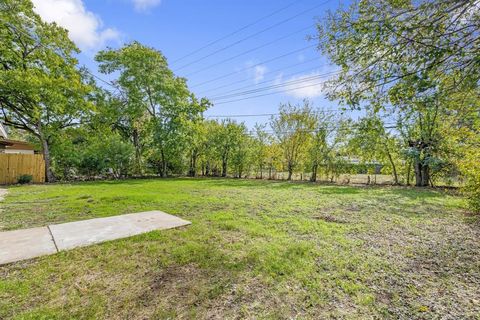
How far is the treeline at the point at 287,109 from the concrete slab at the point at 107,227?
3.89 m

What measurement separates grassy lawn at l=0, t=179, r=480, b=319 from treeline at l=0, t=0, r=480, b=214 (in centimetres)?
207

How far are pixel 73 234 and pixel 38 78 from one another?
36.3 feet

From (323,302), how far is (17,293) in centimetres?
280

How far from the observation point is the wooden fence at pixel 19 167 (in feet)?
34.5

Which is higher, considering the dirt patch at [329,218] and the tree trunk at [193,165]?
the tree trunk at [193,165]

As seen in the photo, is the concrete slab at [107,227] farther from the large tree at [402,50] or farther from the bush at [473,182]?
the bush at [473,182]

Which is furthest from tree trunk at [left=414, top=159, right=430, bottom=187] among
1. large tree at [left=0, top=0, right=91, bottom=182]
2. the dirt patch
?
large tree at [left=0, top=0, right=91, bottom=182]

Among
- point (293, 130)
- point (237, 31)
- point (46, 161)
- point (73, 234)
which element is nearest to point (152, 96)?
point (46, 161)

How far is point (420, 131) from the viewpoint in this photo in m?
11.4

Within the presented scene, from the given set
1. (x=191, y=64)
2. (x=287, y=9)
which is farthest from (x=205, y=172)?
(x=287, y=9)

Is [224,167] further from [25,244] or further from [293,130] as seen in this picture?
[25,244]

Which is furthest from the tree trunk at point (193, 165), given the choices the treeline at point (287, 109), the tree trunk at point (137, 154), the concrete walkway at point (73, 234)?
the concrete walkway at point (73, 234)

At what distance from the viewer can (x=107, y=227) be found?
3.87 m

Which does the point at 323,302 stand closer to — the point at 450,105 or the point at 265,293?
the point at 265,293
